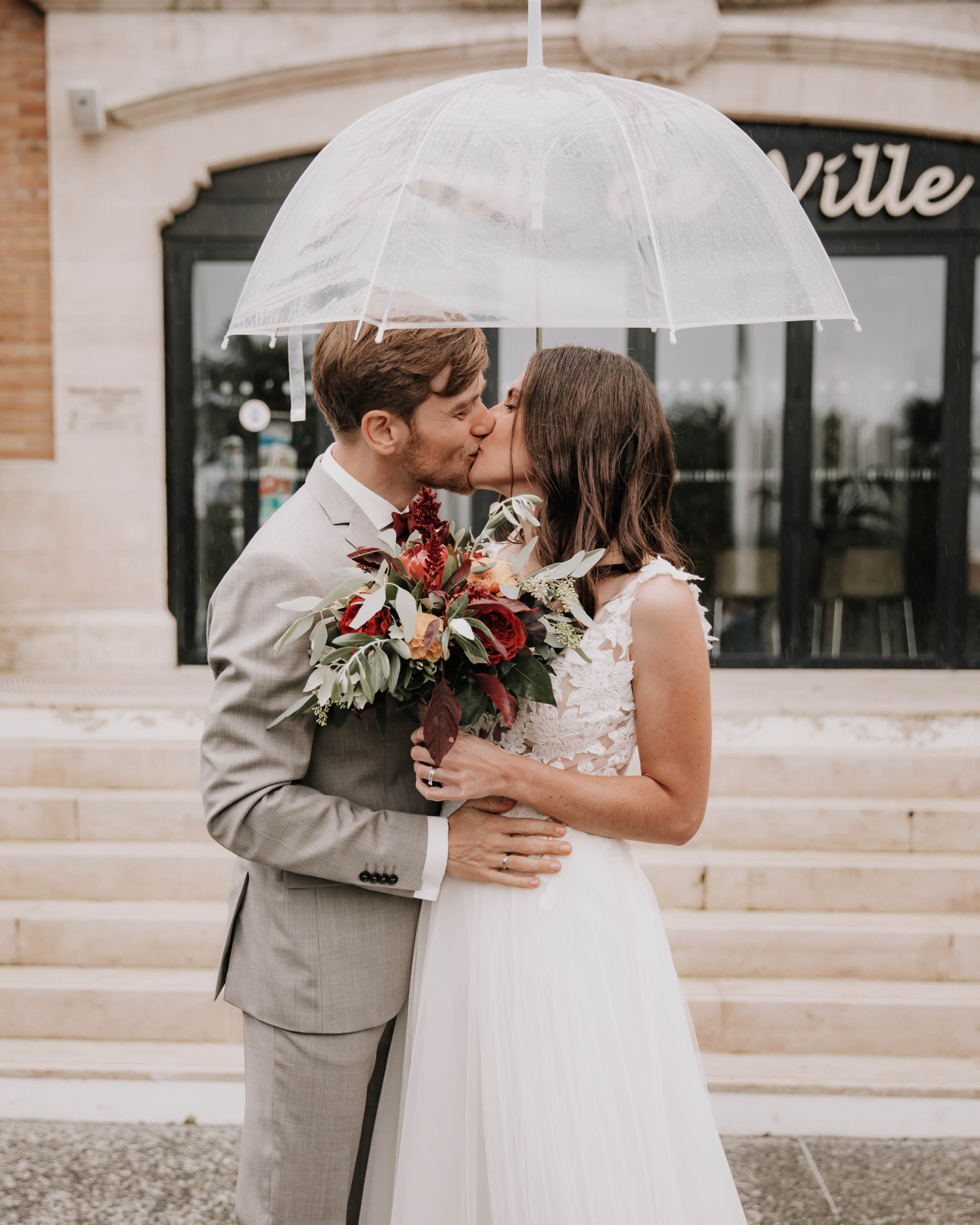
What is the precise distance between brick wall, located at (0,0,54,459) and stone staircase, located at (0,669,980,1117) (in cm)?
228

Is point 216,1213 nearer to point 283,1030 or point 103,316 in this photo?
point 283,1030

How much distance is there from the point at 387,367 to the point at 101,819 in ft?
11.9

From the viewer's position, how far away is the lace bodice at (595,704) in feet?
7.43

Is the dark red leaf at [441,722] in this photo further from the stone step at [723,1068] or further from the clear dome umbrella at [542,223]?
the stone step at [723,1068]

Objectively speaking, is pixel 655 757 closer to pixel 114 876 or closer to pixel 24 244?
pixel 114 876

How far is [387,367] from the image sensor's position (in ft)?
7.36

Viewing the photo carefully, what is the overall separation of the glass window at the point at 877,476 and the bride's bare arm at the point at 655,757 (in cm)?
624

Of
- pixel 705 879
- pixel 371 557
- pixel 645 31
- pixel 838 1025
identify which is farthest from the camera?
pixel 645 31

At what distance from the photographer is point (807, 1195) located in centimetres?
349

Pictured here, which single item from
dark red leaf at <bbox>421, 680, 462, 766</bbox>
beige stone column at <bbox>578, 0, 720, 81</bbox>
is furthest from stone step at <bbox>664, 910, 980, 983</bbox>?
beige stone column at <bbox>578, 0, 720, 81</bbox>

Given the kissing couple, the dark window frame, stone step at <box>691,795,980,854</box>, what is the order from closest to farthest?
the kissing couple, stone step at <box>691,795,980,854</box>, the dark window frame

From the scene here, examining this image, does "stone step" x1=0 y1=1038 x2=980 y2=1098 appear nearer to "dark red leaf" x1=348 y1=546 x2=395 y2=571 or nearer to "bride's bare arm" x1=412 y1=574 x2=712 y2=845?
"bride's bare arm" x1=412 y1=574 x2=712 y2=845

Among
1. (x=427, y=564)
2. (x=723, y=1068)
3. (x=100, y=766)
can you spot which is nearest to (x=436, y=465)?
(x=427, y=564)

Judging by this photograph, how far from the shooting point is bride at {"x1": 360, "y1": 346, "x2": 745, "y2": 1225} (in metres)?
2.21
